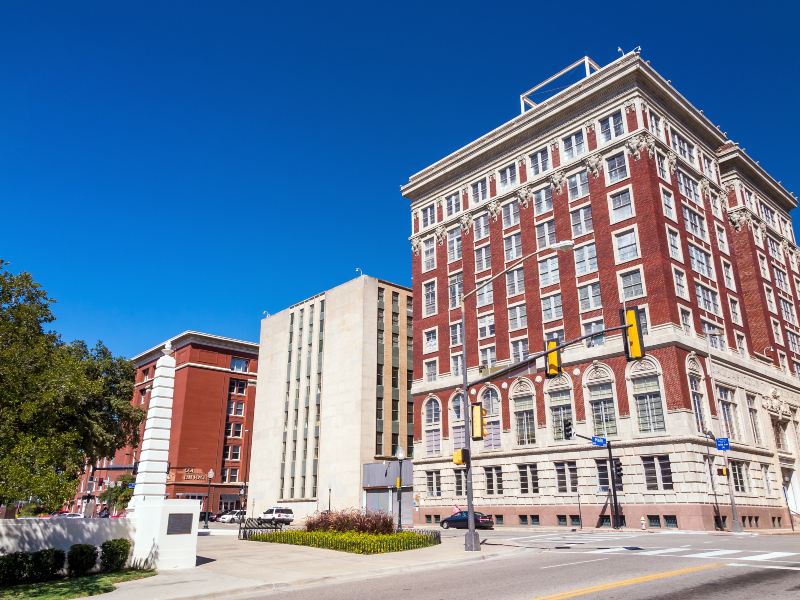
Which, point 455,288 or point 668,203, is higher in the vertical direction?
point 668,203

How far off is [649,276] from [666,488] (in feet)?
49.6

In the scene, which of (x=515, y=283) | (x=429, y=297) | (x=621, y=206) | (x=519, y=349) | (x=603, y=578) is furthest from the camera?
(x=429, y=297)

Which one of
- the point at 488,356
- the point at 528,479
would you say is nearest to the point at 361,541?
the point at 528,479

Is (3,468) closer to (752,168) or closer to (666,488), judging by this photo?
(666,488)

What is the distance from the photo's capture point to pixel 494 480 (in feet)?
169

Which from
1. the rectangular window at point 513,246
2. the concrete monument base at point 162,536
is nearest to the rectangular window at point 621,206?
the rectangular window at point 513,246

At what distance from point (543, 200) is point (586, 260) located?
788cm

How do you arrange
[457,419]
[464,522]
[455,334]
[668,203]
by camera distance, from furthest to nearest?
[455,334] → [457,419] → [668,203] → [464,522]

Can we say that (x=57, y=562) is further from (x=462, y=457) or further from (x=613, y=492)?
(x=613, y=492)

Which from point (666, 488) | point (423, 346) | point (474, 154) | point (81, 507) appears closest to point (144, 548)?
point (666, 488)

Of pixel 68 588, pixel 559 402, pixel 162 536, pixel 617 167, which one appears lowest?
pixel 68 588

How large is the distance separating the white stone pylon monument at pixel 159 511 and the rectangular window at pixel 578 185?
129ft

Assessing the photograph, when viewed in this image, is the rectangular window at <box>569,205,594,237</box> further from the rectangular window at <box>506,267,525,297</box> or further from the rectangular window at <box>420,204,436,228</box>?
the rectangular window at <box>420,204,436,228</box>

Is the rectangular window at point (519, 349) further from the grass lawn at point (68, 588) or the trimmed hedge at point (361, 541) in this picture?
the grass lawn at point (68, 588)
